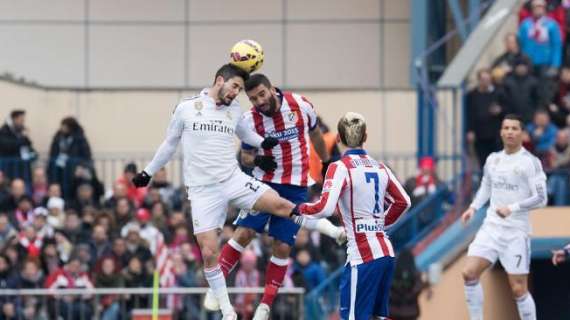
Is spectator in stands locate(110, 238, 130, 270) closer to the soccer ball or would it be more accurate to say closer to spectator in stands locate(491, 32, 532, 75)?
spectator in stands locate(491, 32, 532, 75)

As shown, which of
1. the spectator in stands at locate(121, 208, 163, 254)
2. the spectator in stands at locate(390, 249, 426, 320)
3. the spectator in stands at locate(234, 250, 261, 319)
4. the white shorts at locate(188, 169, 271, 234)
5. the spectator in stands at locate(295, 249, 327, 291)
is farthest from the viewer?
the spectator in stands at locate(121, 208, 163, 254)

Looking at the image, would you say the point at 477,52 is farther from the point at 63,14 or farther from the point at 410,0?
the point at 63,14

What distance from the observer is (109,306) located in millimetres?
24609

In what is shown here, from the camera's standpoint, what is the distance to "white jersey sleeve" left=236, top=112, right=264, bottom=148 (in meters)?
19.3

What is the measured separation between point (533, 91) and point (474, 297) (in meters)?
6.06

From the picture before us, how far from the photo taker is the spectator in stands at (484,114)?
26.5 metres

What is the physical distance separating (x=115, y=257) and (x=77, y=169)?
349cm

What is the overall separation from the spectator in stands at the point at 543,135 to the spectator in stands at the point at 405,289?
2492 millimetres

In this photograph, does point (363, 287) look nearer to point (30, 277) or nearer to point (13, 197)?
point (30, 277)

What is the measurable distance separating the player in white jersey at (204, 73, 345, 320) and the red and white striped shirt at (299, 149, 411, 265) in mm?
1326

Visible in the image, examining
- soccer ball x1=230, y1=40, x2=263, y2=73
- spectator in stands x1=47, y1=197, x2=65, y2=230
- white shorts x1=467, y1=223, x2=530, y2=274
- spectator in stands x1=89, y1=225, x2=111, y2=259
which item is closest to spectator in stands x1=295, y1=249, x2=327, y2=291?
spectator in stands x1=89, y1=225, x2=111, y2=259

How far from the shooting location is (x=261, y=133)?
1942 centimetres

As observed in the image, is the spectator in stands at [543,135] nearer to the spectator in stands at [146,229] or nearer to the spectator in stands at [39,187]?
the spectator in stands at [146,229]

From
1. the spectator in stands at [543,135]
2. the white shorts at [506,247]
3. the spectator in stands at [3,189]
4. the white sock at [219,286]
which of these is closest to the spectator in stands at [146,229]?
the spectator in stands at [3,189]
